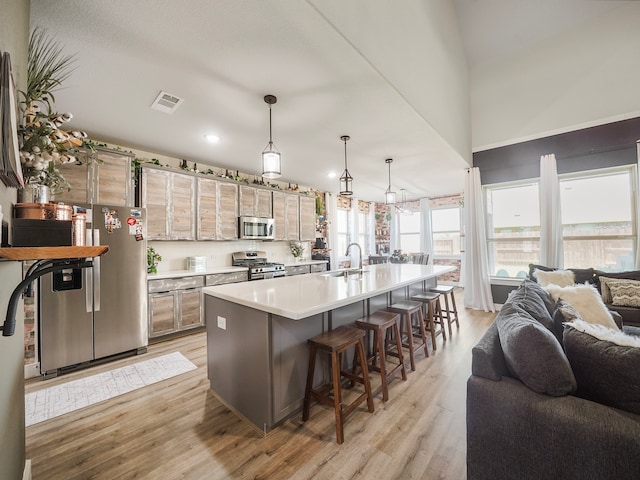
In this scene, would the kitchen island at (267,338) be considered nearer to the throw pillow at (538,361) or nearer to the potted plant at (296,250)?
the throw pillow at (538,361)

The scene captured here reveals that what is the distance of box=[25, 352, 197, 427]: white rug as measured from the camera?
2.24 meters

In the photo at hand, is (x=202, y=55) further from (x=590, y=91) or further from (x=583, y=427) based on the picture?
(x=590, y=91)

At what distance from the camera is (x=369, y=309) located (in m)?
2.93

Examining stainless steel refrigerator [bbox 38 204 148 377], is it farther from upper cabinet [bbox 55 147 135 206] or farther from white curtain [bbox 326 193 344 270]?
white curtain [bbox 326 193 344 270]

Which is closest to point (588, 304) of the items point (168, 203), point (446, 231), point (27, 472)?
point (27, 472)

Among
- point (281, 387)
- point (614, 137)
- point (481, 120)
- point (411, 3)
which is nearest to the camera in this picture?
point (281, 387)

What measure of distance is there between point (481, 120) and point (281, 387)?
5762 millimetres

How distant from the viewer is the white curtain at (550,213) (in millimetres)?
4453

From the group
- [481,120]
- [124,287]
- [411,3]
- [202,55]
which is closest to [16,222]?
[202,55]

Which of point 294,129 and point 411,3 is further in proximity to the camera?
point 294,129

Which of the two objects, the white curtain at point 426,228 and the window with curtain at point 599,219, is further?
the white curtain at point 426,228

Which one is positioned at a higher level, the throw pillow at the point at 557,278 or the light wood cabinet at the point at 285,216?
the light wood cabinet at the point at 285,216

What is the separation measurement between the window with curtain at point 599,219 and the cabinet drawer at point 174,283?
6063 millimetres

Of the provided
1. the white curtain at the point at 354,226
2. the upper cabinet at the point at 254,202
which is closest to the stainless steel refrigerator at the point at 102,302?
the upper cabinet at the point at 254,202
